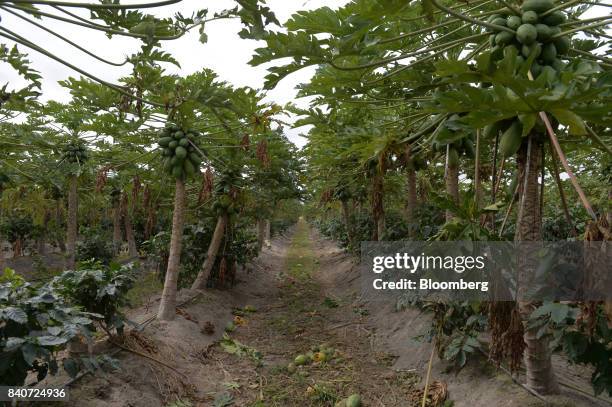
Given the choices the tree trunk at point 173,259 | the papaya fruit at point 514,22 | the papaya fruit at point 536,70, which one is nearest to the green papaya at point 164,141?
the tree trunk at point 173,259

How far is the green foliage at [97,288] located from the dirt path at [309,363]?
1.56 meters

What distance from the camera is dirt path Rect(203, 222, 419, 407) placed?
4609 millimetres

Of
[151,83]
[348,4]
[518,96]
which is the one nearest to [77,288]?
[151,83]

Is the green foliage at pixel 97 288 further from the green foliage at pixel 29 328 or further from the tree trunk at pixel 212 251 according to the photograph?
the tree trunk at pixel 212 251

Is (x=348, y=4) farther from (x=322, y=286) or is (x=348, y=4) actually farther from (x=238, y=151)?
(x=322, y=286)

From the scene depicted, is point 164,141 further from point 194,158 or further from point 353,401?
point 353,401

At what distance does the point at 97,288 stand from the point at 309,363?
2919mm

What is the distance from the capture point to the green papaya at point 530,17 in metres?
2.55

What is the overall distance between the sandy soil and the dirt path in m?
0.01

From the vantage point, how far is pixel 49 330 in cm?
297

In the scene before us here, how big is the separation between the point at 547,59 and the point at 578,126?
839 mm

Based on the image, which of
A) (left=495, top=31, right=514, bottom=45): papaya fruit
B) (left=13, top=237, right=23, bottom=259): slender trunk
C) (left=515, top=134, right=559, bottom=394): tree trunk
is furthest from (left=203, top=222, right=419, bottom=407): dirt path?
(left=13, top=237, right=23, bottom=259): slender trunk

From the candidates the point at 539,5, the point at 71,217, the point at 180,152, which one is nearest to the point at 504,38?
the point at 539,5

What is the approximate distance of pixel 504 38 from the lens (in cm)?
262
